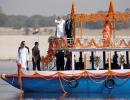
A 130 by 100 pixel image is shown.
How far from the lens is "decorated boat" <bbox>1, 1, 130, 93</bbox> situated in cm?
3722

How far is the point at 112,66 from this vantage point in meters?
37.9

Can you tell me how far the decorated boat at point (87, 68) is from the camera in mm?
37219

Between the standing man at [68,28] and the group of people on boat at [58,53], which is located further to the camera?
the standing man at [68,28]

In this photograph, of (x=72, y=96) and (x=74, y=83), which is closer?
(x=72, y=96)

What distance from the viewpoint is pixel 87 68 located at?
38.1 m

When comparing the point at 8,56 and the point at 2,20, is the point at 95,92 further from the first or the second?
the point at 2,20

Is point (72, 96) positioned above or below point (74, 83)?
below

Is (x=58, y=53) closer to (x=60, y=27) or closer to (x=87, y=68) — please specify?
(x=60, y=27)

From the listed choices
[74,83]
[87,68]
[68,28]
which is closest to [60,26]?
[68,28]

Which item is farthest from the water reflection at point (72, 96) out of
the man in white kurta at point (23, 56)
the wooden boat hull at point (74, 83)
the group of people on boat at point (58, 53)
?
the man in white kurta at point (23, 56)

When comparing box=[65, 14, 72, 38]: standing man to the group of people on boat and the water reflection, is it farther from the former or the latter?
the water reflection

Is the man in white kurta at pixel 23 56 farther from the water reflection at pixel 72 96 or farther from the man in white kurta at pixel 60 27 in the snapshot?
the man in white kurta at pixel 60 27

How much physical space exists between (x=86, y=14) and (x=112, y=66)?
294 centimetres

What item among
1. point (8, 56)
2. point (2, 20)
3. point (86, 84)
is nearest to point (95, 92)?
point (86, 84)
